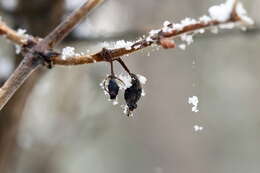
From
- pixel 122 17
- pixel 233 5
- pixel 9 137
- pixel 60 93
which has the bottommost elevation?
pixel 233 5

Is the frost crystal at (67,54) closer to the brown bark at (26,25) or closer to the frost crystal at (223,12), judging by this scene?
the frost crystal at (223,12)

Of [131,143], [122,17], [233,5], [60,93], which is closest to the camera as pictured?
[233,5]

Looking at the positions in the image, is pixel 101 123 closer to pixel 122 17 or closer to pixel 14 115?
pixel 122 17

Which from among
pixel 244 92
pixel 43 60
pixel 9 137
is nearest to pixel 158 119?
pixel 244 92

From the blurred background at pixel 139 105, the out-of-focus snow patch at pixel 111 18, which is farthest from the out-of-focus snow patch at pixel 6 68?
the out-of-focus snow patch at pixel 111 18

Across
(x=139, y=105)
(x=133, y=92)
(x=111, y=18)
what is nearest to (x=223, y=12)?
(x=133, y=92)

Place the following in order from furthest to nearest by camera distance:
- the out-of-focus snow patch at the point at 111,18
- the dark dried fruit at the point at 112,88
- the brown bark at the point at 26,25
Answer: the out-of-focus snow patch at the point at 111,18
the brown bark at the point at 26,25
the dark dried fruit at the point at 112,88

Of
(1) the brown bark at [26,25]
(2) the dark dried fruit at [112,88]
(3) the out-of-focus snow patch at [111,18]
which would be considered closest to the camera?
(2) the dark dried fruit at [112,88]
